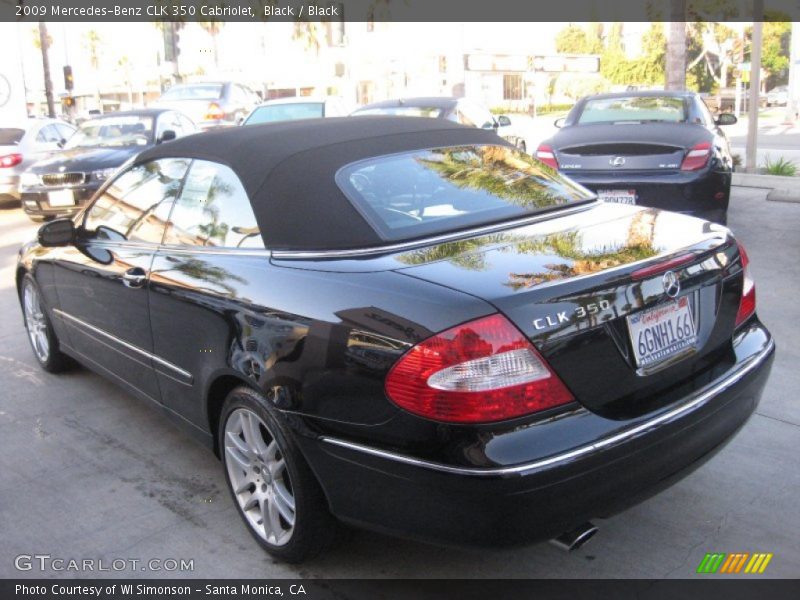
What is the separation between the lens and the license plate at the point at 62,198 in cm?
1200

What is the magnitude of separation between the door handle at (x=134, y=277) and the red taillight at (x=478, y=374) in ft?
6.07

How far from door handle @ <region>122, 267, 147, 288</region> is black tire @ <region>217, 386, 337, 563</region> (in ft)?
3.02

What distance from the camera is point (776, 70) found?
72.9m

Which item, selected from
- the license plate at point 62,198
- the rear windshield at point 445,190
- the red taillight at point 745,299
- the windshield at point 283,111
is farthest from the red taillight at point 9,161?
the red taillight at point 745,299

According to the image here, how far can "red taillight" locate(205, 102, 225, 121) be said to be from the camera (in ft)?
59.3

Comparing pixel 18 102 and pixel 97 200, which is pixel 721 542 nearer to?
pixel 97 200

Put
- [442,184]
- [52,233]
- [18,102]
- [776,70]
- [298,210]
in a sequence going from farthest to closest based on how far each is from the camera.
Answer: [776,70] < [18,102] < [52,233] < [442,184] < [298,210]

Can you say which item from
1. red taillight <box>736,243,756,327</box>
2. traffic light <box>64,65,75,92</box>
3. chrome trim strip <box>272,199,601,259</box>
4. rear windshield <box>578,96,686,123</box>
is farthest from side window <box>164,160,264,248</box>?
traffic light <box>64,65,75,92</box>

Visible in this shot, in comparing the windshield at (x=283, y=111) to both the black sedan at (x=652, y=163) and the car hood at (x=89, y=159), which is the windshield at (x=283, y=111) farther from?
the black sedan at (x=652, y=163)

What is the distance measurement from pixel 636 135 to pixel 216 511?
5.63 metres

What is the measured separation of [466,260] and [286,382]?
76 cm

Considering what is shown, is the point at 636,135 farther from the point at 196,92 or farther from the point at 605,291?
the point at 196,92

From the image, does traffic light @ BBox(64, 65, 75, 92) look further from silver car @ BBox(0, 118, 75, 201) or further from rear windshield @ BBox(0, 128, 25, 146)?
rear windshield @ BBox(0, 128, 25, 146)

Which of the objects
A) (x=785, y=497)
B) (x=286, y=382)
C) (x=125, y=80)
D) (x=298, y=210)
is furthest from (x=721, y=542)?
(x=125, y=80)
